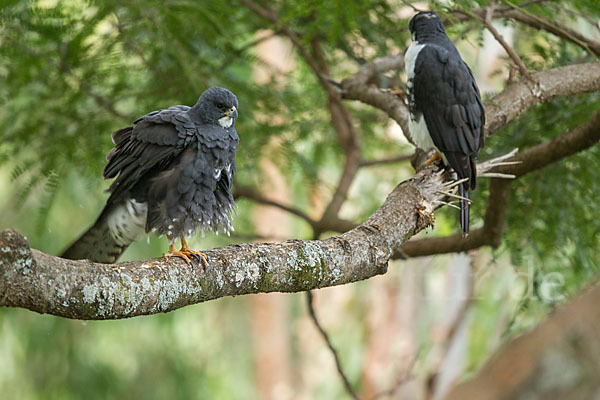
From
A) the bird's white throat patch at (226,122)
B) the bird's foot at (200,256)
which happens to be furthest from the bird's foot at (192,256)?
the bird's white throat patch at (226,122)

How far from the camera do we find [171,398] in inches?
406

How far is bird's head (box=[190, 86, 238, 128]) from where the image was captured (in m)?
3.18

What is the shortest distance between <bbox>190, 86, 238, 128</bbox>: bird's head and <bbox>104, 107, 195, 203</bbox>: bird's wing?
0.09 metres

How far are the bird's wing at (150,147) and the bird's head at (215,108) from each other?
0.28ft

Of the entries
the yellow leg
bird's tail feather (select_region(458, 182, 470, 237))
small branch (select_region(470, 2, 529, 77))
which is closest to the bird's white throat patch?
the yellow leg

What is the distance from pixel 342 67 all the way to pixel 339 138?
3.13 ft

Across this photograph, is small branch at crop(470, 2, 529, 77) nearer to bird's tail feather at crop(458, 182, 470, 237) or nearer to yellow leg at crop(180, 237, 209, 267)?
bird's tail feather at crop(458, 182, 470, 237)

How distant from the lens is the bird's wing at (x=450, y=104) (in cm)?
342

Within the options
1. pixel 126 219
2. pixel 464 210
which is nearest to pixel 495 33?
pixel 464 210

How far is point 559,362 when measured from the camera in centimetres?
83

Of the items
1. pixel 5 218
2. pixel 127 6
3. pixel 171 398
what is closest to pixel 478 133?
pixel 127 6

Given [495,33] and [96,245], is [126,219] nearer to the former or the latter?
[96,245]

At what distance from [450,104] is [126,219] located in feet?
6.20

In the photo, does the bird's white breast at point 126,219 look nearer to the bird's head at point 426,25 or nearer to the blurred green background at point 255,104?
the blurred green background at point 255,104
